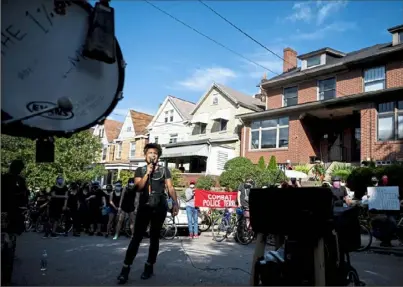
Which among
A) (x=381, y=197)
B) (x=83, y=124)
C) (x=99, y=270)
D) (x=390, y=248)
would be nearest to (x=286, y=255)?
(x=83, y=124)

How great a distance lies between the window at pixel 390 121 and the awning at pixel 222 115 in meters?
11.8

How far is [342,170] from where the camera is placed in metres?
17.7

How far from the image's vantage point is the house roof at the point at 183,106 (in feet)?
107

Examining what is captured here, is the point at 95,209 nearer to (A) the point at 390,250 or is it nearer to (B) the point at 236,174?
(A) the point at 390,250

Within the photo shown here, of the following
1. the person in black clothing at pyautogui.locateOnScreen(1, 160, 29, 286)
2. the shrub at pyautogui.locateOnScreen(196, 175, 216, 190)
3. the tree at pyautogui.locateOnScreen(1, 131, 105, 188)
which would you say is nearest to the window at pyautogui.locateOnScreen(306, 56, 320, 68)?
the shrub at pyautogui.locateOnScreen(196, 175, 216, 190)

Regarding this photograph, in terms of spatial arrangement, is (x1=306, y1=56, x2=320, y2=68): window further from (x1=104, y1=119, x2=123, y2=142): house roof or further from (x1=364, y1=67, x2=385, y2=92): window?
(x1=104, y1=119, x2=123, y2=142): house roof

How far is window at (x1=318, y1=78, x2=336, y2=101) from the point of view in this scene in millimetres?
22203

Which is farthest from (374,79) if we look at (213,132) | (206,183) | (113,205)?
(113,205)

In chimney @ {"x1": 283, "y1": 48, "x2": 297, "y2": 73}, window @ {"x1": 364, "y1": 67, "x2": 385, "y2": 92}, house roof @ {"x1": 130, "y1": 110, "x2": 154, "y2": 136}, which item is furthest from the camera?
house roof @ {"x1": 130, "y1": 110, "x2": 154, "y2": 136}

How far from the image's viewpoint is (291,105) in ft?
77.3

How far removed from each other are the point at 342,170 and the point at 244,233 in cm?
1032

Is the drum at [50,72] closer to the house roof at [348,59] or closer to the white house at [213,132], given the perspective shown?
the house roof at [348,59]

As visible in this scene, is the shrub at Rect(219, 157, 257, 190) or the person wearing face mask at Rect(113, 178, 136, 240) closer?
the person wearing face mask at Rect(113, 178, 136, 240)

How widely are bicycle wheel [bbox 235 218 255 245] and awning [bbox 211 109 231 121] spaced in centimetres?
1881
